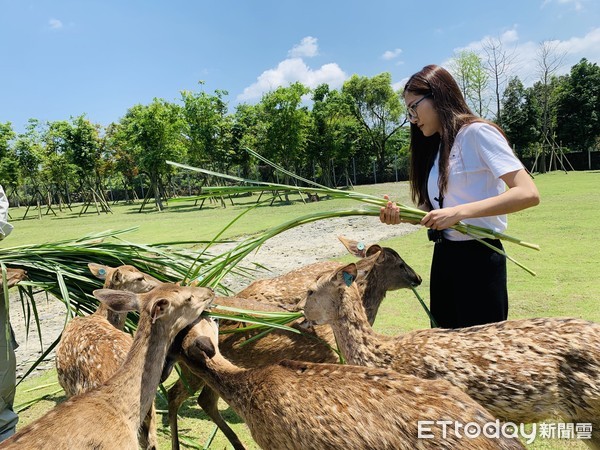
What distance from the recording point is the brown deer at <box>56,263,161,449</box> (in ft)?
9.00

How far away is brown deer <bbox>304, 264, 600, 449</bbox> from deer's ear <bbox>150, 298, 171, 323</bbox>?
110 centimetres

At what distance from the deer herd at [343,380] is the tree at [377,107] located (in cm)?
4298

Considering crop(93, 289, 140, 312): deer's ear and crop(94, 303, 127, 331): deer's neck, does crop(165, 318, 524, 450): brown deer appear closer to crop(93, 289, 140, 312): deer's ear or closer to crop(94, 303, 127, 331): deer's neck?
crop(93, 289, 140, 312): deer's ear

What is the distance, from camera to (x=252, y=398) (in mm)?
2121

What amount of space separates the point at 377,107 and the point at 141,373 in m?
46.2

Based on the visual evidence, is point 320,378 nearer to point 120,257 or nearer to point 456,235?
point 456,235

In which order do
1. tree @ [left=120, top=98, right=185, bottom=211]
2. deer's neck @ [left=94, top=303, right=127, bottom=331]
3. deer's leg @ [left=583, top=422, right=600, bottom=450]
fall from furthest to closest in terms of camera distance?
tree @ [left=120, top=98, right=185, bottom=211], deer's neck @ [left=94, top=303, right=127, bottom=331], deer's leg @ [left=583, top=422, right=600, bottom=450]

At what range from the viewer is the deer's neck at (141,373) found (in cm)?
218

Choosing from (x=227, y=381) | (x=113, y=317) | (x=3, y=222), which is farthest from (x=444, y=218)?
(x=3, y=222)

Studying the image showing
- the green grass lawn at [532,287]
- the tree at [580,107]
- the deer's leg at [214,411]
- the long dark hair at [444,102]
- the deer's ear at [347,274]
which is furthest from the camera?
the tree at [580,107]

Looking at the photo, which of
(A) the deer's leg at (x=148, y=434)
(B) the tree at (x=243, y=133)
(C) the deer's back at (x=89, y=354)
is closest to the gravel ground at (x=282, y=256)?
(C) the deer's back at (x=89, y=354)

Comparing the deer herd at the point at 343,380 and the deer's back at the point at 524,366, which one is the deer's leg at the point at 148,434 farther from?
the deer's back at the point at 524,366

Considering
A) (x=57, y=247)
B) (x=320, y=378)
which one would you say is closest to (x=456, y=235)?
(x=320, y=378)

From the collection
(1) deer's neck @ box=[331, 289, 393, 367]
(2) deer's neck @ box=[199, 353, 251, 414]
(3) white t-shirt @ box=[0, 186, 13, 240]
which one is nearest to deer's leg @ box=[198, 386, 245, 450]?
(2) deer's neck @ box=[199, 353, 251, 414]
